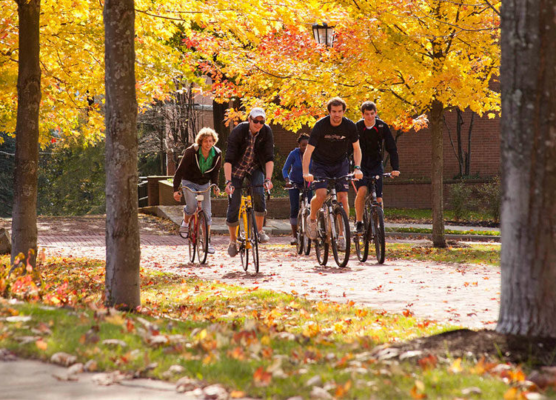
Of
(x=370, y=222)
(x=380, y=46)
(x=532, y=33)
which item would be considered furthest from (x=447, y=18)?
(x=532, y=33)

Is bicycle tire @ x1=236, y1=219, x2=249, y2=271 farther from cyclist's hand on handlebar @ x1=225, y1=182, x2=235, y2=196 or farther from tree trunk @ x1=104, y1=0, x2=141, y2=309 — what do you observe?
tree trunk @ x1=104, y1=0, x2=141, y2=309

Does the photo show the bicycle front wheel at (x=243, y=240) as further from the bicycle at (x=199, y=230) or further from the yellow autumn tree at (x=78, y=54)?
the yellow autumn tree at (x=78, y=54)

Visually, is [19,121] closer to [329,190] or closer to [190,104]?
[329,190]

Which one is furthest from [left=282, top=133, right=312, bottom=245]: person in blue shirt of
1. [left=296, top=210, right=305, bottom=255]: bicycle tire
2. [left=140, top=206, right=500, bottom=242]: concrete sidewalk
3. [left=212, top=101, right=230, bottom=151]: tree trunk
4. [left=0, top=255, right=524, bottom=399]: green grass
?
[left=212, top=101, right=230, bottom=151]: tree trunk

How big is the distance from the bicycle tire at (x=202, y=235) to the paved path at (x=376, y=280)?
0.74ft

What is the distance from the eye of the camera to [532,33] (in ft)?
14.8

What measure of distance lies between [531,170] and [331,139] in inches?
231

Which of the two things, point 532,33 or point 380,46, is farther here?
point 380,46

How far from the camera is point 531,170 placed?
448cm

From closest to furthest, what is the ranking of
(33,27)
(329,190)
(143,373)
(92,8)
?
(143,373) → (33,27) → (329,190) → (92,8)

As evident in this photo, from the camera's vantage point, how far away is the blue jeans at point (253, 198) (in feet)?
33.7

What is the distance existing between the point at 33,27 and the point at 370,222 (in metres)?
5.18

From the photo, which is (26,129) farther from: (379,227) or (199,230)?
(379,227)

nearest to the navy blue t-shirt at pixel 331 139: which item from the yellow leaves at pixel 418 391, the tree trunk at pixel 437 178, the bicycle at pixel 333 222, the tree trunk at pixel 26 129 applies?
the bicycle at pixel 333 222
